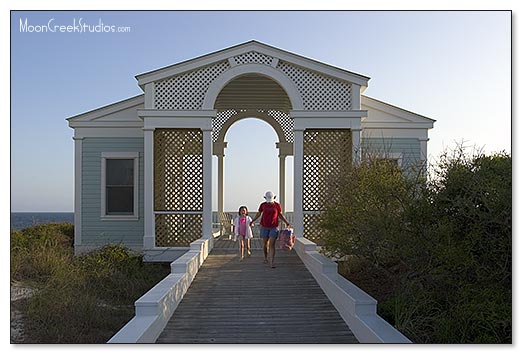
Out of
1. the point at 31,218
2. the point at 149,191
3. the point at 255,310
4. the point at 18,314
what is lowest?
the point at 18,314

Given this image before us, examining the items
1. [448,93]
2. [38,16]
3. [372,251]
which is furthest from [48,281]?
[448,93]

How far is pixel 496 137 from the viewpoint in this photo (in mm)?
8602

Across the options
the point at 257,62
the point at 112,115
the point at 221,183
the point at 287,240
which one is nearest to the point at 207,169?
the point at 287,240

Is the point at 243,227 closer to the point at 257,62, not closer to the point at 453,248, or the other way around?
the point at 257,62

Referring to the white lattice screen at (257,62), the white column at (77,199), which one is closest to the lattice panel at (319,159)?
the white lattice screen at (257,62)

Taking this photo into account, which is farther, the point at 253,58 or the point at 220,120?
the point at 220,120

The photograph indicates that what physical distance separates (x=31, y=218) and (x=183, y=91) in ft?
13.5

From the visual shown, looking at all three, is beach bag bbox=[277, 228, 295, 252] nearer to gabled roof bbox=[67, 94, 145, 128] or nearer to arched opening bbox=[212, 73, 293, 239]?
arched opening bbox=[212, 73, 293, 239]

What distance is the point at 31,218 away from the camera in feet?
35.3

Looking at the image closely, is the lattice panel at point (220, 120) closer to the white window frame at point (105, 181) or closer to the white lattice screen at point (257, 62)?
the white window frame at point (105, 181)

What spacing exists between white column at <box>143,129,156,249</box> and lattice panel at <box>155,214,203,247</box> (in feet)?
1.03

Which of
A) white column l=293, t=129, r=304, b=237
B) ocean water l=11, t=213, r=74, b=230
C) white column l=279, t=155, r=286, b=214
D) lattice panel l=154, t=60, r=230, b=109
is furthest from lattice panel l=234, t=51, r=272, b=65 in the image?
white column l=279, t=155, r=286, b=214

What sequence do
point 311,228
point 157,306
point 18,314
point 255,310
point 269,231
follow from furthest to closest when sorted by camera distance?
point 311,228 → point 269,231 → point 18,314 → point 255,310 → point 157,306

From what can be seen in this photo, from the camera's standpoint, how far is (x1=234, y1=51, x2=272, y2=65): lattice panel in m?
13.3
